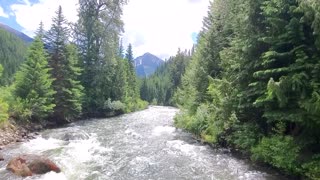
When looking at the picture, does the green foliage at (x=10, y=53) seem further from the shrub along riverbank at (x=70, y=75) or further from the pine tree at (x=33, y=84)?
the pine tree at (x=33, y=84)

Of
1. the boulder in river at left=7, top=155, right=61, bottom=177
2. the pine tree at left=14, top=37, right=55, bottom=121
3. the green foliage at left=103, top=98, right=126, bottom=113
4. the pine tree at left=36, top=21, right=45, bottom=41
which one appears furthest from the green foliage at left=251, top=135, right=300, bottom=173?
the green foliage at left=103, top=98, right=126, bottom=113

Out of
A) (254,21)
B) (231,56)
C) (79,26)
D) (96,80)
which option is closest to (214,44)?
(231,56)

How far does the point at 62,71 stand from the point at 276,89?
76.1ft

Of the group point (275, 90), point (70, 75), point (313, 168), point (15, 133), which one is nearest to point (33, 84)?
point (15, 133)

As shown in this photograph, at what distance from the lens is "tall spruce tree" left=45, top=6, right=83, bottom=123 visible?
31094mm

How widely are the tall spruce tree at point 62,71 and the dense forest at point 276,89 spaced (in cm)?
1559

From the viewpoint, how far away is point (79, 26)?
4222 centimetres

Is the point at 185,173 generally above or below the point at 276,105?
below

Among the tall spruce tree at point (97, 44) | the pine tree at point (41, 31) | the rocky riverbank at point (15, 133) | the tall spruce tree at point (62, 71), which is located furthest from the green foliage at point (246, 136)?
the tall spruce tree at point (97, 44)

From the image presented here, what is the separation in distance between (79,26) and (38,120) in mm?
18027

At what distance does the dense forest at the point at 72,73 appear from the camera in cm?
2603

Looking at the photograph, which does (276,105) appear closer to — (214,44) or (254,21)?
(254,21)

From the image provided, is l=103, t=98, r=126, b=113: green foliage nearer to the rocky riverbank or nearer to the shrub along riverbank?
the shrub along riverbank

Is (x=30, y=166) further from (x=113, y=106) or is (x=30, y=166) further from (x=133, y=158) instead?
(x=113, y=106)
